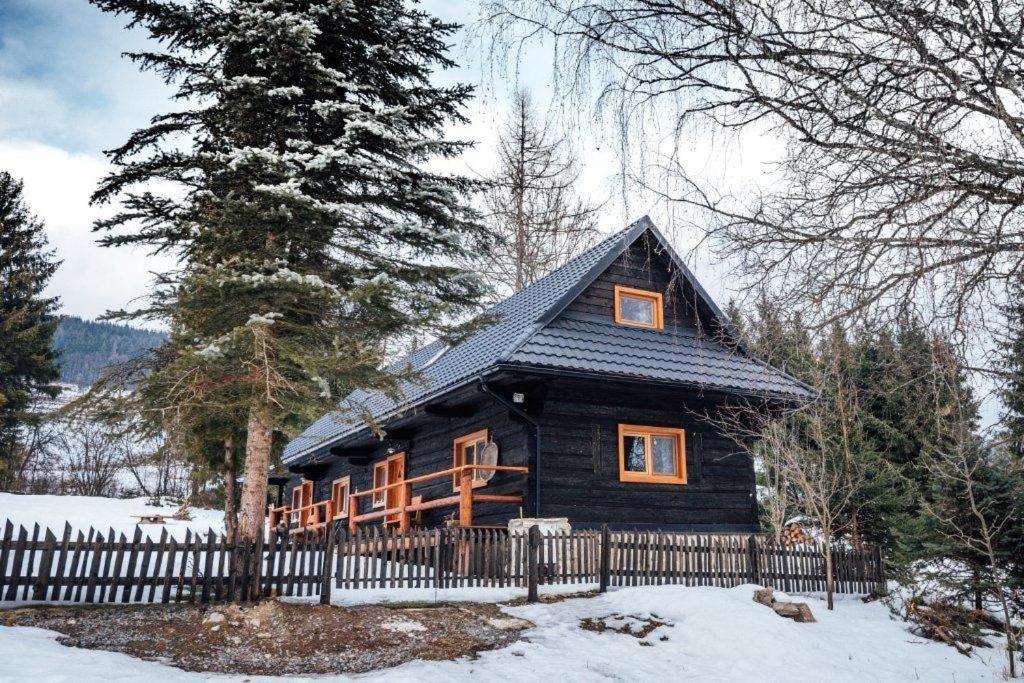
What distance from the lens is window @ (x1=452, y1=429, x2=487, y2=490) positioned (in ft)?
54.9

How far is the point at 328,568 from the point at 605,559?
180 inches

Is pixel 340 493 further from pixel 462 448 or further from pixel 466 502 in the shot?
pixel 466 502

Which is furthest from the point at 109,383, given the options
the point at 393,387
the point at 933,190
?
the point at 933,190

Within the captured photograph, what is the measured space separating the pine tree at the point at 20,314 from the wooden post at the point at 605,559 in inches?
1128

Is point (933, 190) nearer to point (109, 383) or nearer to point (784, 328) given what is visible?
point (784, 328)

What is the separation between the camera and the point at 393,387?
12023 millimetres

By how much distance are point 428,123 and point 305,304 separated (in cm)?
402

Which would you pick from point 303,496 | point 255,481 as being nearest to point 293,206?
point 255,481

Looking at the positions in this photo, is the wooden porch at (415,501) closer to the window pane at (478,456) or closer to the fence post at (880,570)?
the window pane at (478,456)

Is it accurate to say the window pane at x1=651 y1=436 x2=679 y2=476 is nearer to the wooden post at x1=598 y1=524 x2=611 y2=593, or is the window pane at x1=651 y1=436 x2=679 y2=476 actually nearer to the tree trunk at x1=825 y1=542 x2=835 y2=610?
the tree trunk at x1=825 y1=542 x2=835 y2=610

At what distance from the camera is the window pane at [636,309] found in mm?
18031

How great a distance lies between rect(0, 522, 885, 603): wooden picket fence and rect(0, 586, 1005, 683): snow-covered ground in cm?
91

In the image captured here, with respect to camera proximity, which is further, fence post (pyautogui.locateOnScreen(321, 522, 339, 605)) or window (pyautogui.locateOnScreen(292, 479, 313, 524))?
window (pyautogui.locateOnScreen(292, 479, 313, 524))

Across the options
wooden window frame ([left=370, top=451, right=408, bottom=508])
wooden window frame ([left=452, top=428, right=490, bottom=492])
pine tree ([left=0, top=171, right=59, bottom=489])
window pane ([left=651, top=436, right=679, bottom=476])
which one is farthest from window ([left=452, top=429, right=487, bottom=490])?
pine tree ([left=0, top=171, right=59, bottom=489])
